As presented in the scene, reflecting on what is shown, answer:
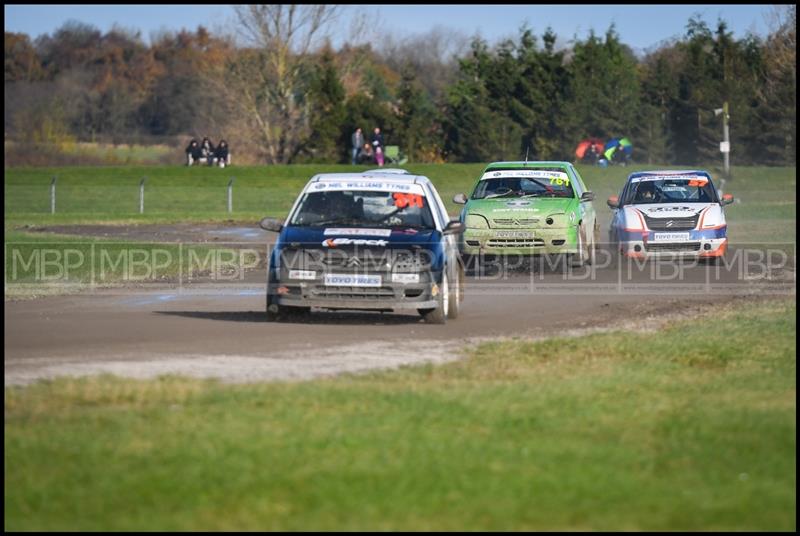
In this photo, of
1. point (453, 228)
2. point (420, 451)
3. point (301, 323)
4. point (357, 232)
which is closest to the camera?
point (420, 451)

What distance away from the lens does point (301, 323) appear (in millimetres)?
14977

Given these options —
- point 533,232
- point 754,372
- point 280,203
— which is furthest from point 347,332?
point 280,203

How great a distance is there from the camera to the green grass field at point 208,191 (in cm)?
4212

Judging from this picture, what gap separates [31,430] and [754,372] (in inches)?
224

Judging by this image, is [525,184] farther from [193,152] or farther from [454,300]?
[193,152]

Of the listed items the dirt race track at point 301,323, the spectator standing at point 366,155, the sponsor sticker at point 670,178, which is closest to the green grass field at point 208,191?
the spectator standing at point 366,155

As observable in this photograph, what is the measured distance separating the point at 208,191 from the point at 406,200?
123 feet

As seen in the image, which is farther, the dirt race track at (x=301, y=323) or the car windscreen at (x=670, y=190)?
the car windscreen at (x=670, y=190)

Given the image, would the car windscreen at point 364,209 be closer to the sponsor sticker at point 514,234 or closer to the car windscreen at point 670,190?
the sponsor sticker at point 514,234

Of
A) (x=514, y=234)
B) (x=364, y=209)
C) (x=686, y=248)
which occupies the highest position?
(x=364, y=209)

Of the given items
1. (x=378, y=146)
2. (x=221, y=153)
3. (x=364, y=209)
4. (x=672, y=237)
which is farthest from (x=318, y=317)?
(x=221, y=153)

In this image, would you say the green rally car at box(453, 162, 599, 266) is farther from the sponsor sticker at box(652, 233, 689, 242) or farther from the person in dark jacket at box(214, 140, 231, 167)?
the person in dark jacket at box(214, 140, 231, 167)

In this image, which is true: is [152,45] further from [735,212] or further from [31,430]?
[31,430]

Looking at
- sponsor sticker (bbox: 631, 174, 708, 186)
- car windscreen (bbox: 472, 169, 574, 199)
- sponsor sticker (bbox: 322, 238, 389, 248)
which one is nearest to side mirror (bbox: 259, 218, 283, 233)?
sponsor sticker (bbox: 322, 238, 389, 248)
